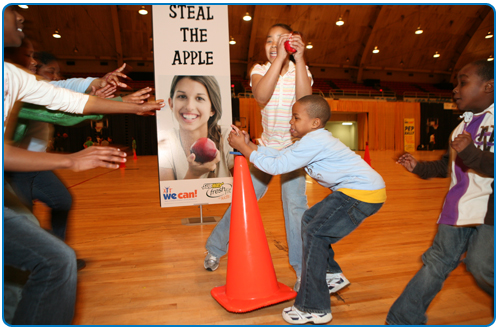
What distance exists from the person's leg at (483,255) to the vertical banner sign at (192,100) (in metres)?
2.06

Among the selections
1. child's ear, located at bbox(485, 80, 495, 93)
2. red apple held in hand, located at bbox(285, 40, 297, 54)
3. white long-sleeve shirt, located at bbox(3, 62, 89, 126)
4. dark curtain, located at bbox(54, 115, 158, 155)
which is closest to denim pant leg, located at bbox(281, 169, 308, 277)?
red apple held in hand, located at bbox(285, 40, 297, 54)

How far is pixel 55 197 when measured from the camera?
1.89 m

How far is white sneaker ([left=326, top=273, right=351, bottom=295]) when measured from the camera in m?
1.67

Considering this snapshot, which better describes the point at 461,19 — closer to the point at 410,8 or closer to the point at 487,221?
the point at 410,8

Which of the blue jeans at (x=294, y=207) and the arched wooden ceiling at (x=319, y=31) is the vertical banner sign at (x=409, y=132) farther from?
the blue jeans at (x=294, y=207)

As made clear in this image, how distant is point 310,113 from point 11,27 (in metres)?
1.19

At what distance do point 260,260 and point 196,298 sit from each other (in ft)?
1.32

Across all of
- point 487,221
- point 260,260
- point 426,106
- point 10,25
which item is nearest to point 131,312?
point 260,260

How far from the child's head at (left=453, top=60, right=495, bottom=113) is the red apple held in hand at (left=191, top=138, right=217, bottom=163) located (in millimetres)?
1989

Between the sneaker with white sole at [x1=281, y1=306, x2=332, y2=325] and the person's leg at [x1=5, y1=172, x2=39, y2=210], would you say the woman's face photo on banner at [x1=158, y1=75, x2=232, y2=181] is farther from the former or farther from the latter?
the sneaker with white sole at [x1=281, y1=306, x2=332, y2=325]

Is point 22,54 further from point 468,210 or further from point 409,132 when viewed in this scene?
point 409,132

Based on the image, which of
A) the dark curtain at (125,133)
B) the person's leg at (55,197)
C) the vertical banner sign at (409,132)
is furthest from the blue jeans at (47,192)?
the vertical banner sign at (409,132)

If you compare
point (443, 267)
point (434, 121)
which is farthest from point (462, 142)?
point (434, 121)

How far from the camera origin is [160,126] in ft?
8.98
